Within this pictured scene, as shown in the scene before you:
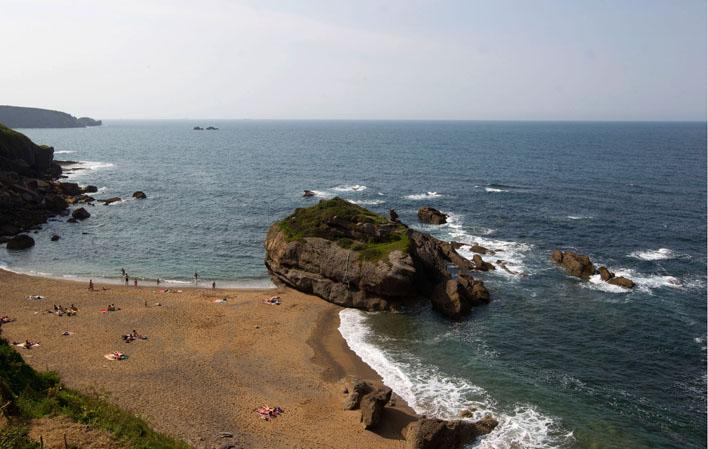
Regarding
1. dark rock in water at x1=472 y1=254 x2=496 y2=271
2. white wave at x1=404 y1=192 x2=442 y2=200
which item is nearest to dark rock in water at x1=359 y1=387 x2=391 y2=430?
dark rock in water at x1=472 y1=254 x2=496 y2=271

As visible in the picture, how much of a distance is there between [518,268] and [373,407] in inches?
1331

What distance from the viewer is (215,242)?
70.8 meters

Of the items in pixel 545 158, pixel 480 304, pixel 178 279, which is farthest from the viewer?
pixel 545 158

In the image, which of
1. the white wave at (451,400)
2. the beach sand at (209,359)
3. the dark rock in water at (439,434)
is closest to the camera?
the dark rock in water at (439,434)

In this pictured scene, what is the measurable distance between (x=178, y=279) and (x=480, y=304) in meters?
33.1

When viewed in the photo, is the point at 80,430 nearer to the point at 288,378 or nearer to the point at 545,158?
the point at 288,378

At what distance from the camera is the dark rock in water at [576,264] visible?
56844mm

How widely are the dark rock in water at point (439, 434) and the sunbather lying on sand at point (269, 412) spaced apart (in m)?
8.18

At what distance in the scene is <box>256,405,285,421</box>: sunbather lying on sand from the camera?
1257 inches

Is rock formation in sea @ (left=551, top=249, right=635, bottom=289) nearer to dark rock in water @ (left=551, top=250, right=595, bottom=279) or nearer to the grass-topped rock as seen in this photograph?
dark rock in water @ (left=551, top=250, right=595, bottom=279)

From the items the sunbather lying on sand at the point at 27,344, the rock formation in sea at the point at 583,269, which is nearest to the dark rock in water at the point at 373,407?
the sunbather lying on sand at the point at 27,344

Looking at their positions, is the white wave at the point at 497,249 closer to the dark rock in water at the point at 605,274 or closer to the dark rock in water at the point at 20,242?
the dark rock in water at the point at 605,274

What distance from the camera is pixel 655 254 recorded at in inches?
2504

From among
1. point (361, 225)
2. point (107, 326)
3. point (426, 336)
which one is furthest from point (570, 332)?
point (107, 326)
